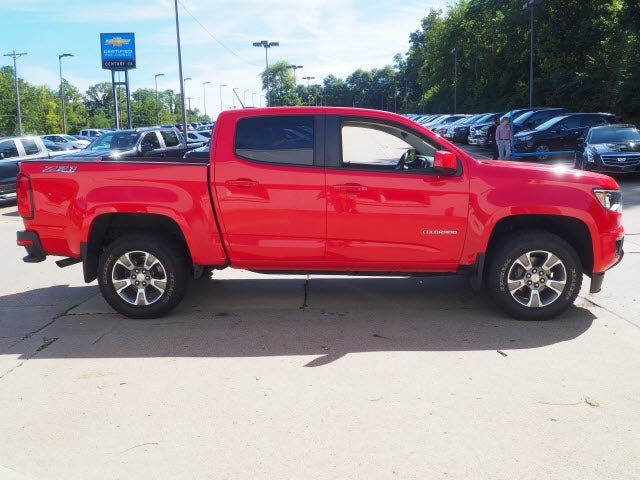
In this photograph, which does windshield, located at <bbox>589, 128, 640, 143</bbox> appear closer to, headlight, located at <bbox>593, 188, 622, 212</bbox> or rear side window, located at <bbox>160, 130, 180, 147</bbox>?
rear side window, located at <bbox>160, 130, 180, 147</bbox>

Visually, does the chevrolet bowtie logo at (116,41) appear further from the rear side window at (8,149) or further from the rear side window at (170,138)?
the rear side window at (8,149)

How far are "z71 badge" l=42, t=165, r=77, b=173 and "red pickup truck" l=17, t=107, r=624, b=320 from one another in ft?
0.03

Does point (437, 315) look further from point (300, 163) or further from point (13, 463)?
point (13, 463)

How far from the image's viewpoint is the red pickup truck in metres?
5.88

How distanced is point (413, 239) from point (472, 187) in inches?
26.9

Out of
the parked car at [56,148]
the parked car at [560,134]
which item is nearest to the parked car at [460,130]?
the parked car at [560,134]

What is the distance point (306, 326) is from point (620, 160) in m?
13.6

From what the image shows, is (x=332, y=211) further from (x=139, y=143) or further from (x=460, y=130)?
(x=460, y=130)

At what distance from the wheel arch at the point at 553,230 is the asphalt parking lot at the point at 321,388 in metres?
0.59

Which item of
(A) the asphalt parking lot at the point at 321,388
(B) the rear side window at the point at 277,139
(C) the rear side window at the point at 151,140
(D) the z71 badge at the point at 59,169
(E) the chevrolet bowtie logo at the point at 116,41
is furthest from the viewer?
(E) the chevrolet bowtie logo at the point at 116,41

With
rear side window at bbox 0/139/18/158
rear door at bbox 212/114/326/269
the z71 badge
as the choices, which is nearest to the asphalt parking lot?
rear door at bbox 212/114/326/269

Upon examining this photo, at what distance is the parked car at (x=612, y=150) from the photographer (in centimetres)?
1684

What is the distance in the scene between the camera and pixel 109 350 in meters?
5.41

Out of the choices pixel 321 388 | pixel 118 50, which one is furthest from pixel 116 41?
pixel 321 388
